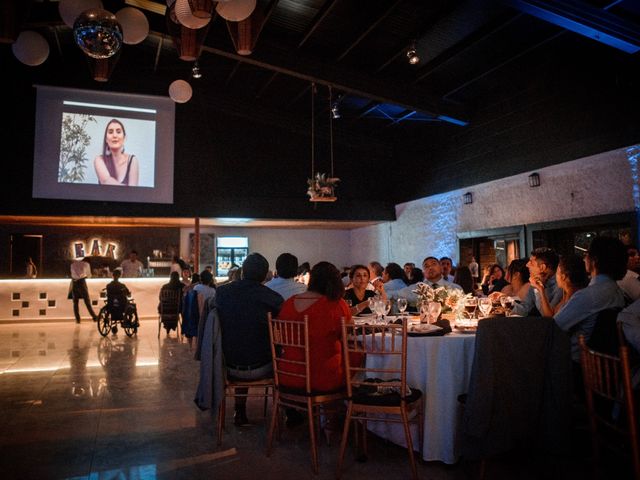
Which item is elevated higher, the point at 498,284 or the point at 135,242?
the point at 135,242

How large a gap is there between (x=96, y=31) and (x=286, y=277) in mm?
2587

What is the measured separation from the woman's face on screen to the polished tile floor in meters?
6.34

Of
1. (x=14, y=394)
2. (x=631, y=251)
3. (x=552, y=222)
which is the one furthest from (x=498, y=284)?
(x=14, y=394)

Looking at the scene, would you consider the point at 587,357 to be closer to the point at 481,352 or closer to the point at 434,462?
the point at 481,352

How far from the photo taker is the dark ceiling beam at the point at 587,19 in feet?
18.9

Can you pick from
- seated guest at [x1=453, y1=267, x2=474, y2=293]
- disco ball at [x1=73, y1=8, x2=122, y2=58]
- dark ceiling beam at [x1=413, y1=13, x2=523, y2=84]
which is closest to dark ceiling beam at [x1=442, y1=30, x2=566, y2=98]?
dark ceiling beam at [x1=413, y1=13, x2=523, y2=84]

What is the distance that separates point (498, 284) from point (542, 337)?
3.98m

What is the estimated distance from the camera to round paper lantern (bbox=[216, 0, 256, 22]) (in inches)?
168

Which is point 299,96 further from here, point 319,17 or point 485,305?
point 485,305

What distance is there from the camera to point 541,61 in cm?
854

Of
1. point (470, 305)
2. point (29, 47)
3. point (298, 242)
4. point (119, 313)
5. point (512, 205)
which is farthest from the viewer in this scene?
point (298, 242)

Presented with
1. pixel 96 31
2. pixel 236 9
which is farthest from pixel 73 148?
pixel 236 9

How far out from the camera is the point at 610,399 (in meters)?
2.03

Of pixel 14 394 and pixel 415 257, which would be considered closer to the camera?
pixel 14 394
